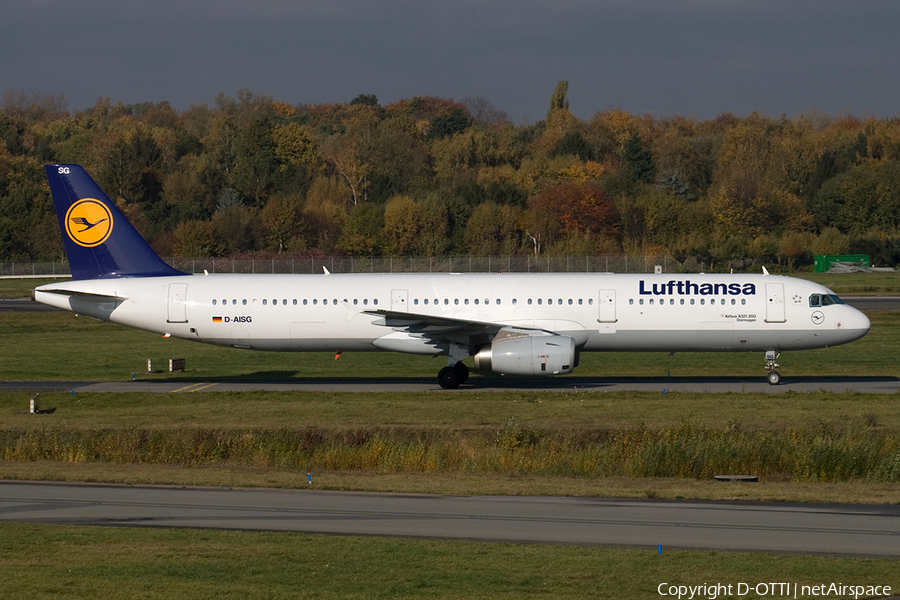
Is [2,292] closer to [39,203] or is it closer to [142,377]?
[39,203]

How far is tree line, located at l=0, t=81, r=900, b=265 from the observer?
4380 inches

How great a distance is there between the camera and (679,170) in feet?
451

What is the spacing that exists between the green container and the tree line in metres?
3.88

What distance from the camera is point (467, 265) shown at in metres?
93.9

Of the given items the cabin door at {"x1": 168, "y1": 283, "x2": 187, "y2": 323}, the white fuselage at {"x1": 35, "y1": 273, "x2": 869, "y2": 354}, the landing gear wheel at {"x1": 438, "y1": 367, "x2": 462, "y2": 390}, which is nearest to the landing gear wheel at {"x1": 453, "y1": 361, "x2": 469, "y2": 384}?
the landing gear wheel at {"x1": 438, "y1": 367, "x2": 462, "y2": 390}

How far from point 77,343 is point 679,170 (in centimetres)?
10308

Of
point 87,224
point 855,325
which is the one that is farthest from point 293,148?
point 855,325

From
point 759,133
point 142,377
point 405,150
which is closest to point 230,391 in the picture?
point 142,377

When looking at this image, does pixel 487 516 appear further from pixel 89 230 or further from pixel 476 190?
pixel 476 190

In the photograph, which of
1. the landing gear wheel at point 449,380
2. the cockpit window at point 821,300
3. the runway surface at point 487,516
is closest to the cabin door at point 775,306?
the cockpit window at point 821,300

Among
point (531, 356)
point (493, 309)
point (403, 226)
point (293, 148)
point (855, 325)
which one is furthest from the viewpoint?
point (293, 148)

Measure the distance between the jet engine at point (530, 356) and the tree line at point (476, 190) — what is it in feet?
228

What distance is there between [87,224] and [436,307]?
12473 mm

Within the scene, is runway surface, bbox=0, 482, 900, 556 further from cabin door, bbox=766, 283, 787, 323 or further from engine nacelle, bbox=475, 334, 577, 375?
cabin door, bbox=766, 283, 787, 323
